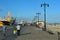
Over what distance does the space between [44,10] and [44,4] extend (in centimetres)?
193

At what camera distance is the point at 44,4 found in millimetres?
66125

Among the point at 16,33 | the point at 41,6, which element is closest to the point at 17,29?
the point at 16,33

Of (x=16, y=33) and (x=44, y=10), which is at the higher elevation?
(x=44, y=10)

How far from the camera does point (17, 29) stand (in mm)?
28656

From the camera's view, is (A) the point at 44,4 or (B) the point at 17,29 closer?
(B) the point at 17,29

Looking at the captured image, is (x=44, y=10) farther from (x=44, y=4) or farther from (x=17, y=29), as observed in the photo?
(x=17, y=29)

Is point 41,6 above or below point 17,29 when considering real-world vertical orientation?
above

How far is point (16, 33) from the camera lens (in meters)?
29.7

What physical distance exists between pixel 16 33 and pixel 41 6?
37.5 meters

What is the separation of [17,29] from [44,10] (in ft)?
127

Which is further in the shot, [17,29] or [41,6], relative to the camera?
[41,6]

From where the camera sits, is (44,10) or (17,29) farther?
(44,10)

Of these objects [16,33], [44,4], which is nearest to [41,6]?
[44,4]

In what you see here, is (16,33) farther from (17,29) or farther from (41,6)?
(41,6)
